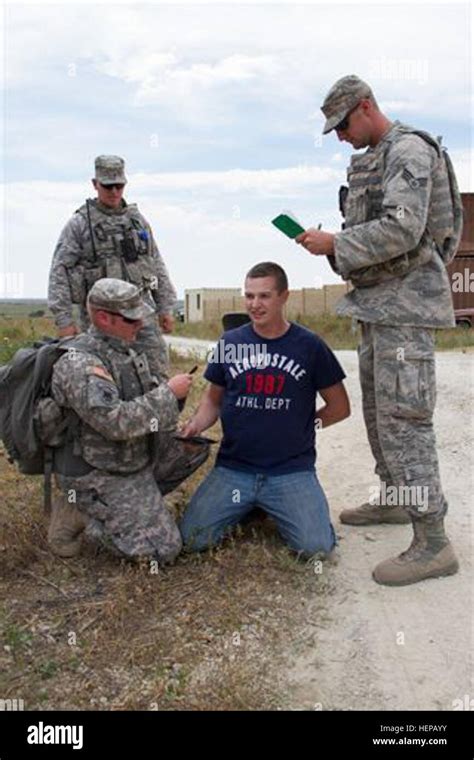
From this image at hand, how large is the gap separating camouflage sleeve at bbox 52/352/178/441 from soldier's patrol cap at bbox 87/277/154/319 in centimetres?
23

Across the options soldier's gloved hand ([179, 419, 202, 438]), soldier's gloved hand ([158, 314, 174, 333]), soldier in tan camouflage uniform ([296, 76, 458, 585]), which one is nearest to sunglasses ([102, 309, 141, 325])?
soldier's gloved hand ([179, 419, 202, 438])

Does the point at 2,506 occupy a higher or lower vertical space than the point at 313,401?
lower

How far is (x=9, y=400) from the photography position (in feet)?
12.0

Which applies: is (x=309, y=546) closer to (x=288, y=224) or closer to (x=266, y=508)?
(x=266, y=508)

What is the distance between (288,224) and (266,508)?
4.29 ft

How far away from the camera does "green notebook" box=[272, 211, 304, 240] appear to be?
3496 mm

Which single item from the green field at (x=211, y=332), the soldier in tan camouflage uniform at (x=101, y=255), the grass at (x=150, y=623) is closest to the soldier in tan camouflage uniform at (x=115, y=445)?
the grass at (x=150, y=623)

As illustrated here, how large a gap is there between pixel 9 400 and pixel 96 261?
6.68 feet

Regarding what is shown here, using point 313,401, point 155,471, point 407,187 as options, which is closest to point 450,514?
point 313,401

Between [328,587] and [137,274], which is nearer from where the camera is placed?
[328,587]

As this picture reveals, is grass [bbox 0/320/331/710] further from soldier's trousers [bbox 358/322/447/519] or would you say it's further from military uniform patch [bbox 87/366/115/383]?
military uniform patch [bbox 87/366/115/383]

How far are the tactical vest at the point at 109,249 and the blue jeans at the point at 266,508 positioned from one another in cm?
209

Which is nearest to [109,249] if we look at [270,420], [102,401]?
[270,420]

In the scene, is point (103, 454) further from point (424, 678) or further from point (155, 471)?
point (424, 678)
